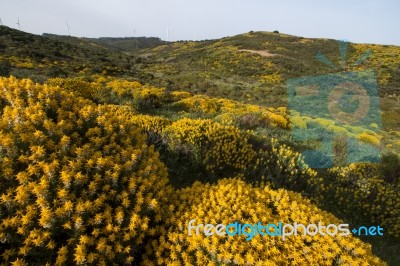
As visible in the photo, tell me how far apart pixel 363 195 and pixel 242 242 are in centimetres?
480

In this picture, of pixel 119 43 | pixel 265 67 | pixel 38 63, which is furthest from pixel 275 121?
pixel 119 43

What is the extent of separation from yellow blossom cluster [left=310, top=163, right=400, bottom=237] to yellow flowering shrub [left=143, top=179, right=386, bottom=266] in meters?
2.65

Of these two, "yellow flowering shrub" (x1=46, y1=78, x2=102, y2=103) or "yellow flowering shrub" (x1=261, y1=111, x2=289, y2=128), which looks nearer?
"yellow flowering shrub" (x1=46, y1=78, x2=102, y2=103)

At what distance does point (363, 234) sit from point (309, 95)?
93.3 ft

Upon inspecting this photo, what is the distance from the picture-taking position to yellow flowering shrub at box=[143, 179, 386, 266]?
3100 millimetres

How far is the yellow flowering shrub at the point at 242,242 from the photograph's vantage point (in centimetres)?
310

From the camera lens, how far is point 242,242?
316cm

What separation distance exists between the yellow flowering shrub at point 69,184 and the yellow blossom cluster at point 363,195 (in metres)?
4.00

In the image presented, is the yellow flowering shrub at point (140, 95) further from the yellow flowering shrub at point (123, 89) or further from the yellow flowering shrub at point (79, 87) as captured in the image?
the yellow flowering shrub at point (79, 87)

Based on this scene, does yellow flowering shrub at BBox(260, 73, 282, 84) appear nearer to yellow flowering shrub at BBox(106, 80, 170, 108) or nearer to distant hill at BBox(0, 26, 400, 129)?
distant hill at BBox(0, 26, 400, 129)

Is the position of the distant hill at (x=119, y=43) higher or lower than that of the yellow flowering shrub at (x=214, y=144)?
higher

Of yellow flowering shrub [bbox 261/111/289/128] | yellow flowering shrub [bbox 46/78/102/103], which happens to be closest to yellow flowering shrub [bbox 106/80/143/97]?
yellow flowering shrub [bbox 46/78/102/103]

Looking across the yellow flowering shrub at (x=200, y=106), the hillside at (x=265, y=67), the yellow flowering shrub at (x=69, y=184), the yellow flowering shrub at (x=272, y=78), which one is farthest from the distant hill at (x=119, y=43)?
the yellow flowering shrub at (x=69, y=184)

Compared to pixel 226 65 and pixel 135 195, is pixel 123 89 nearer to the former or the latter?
pixel 135 195
